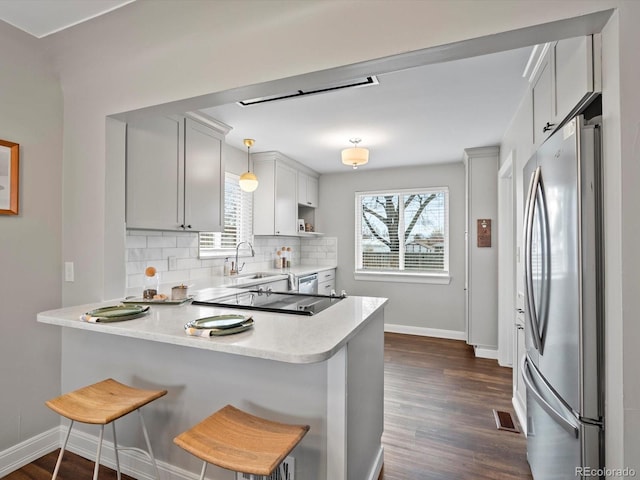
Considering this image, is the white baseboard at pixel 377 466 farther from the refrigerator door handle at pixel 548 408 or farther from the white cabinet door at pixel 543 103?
the white cabinet door at pixel 543 103

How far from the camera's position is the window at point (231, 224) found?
350cm

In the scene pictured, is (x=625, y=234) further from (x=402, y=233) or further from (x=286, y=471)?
(x=402, y=233)

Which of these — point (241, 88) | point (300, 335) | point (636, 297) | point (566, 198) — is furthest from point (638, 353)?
point (241, 88)

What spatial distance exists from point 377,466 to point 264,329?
3.77 feet

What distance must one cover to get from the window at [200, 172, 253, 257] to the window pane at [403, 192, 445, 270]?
2326 mm

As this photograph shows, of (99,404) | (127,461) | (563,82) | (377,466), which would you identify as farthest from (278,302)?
(563,82)

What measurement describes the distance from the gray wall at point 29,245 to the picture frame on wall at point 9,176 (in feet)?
0.13

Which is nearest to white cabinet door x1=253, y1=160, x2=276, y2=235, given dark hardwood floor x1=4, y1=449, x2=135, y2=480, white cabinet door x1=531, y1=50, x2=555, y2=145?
dark hardwood floor x1=4, y1=449, x2=135, y2=480

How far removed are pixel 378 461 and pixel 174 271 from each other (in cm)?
222

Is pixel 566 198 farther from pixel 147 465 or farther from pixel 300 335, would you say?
pixel 147 465

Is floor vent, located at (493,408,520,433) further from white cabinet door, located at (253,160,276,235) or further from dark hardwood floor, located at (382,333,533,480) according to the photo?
white cabinet door, located at (253,160,276,235)

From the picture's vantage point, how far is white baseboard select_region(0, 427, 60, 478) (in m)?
1.85

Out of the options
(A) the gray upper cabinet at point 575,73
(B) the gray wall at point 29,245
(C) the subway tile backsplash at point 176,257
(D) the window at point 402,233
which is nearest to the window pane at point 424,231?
(D) the window at point 402,233

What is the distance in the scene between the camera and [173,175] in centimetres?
258
